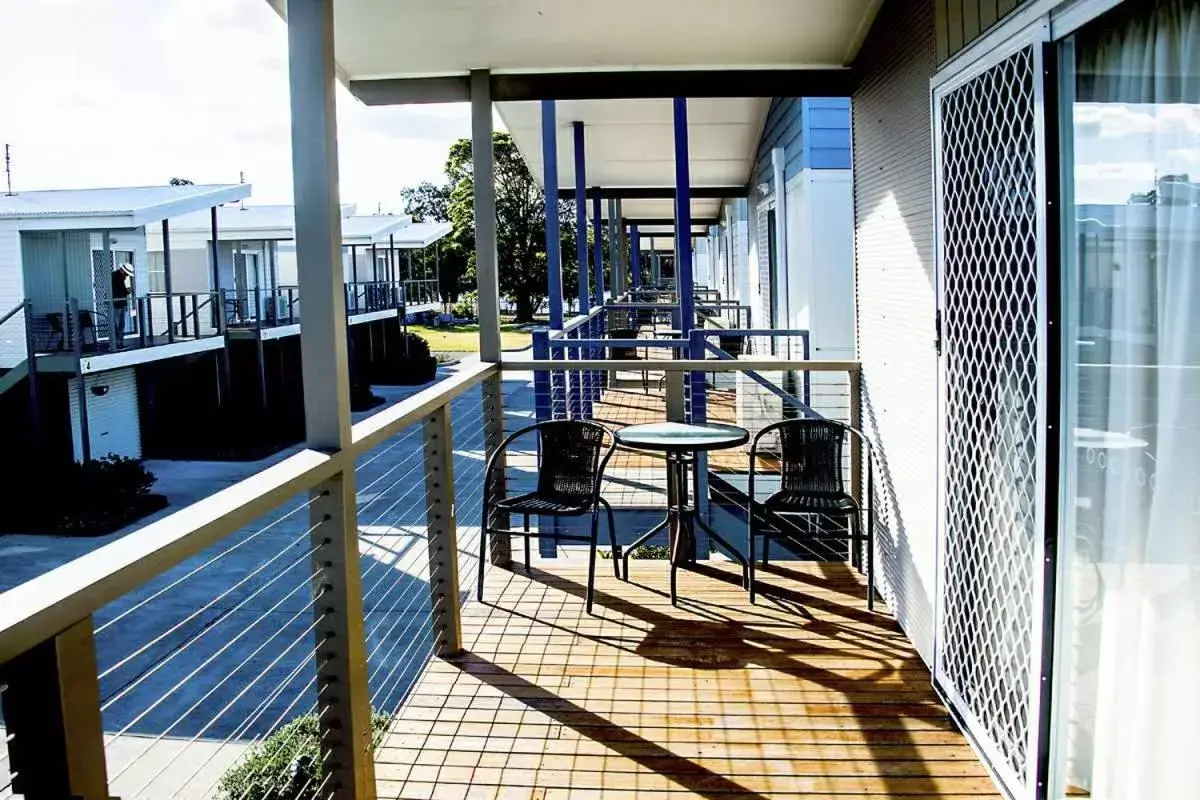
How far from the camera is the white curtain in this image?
5.55 feet

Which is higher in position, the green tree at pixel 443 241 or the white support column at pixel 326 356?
the green tree at pixel 443 241

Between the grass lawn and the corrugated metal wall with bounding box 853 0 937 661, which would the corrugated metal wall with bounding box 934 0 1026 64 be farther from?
the grass lawn

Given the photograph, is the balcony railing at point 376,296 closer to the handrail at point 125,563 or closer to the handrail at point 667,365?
the handrail at point 667,365

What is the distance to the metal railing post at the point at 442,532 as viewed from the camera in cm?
346

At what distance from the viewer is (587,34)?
13.3 feet

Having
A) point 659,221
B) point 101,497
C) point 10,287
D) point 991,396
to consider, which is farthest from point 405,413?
point 659,221

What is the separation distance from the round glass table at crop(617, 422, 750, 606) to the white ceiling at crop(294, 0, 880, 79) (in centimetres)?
160

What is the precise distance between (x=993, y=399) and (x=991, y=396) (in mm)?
16

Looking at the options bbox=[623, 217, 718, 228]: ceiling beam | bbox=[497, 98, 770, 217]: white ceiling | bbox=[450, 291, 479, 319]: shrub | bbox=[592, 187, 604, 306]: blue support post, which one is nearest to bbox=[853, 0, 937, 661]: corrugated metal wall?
bbox=[497, 98, 770, 217]: white ceiling

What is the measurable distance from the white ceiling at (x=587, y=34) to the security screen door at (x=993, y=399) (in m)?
1.08

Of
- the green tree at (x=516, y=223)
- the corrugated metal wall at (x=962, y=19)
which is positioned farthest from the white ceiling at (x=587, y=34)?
the green tree at (x=516, y=223)

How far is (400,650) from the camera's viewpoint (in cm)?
727

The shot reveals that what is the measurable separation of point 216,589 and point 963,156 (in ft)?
26.0

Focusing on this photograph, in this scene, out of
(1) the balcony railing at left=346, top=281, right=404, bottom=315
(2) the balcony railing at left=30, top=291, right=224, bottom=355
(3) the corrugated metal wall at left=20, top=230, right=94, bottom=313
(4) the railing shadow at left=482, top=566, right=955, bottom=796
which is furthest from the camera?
(1) the balcony railing at left=346, top=281, right=404, bottom=315
